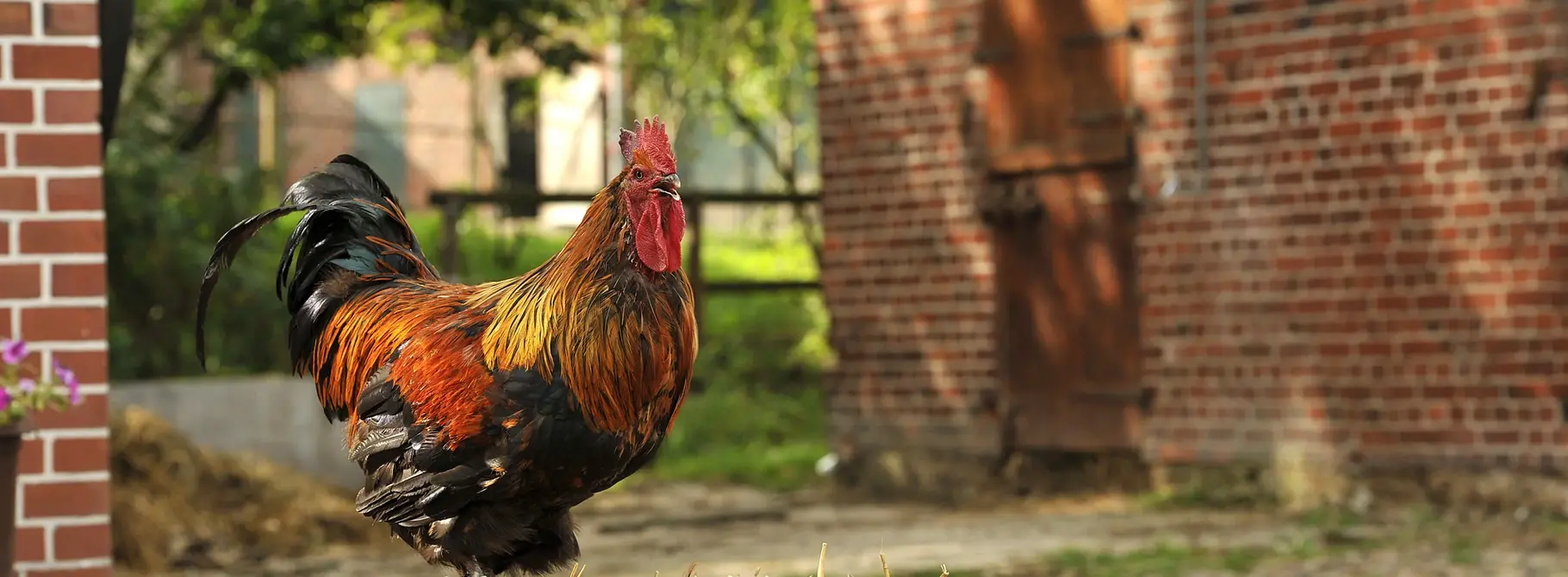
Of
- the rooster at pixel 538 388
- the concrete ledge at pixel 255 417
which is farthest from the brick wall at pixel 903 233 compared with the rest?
the rooster at pixel 538 388

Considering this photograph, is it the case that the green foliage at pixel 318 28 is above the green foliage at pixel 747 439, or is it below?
above

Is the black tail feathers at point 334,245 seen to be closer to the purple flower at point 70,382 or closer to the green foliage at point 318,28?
the purple flower at point 70,382

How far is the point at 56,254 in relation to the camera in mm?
5062

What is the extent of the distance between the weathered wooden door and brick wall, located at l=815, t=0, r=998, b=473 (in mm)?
167

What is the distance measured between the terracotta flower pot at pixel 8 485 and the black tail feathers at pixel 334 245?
0.52m

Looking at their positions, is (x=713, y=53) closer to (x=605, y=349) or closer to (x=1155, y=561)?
(x=1155, y=561)

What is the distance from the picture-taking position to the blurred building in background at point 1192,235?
817 cm

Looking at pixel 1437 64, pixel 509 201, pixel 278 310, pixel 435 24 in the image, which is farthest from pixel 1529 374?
pixel 435 24

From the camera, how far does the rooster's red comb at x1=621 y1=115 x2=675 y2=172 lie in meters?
3.73

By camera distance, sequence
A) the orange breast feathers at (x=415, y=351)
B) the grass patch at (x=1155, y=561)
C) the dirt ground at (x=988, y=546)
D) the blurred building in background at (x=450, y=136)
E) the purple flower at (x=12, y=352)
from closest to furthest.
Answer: the orange breast feathers at (x=415, y=351)
the purple flower at (x=12, y=352)
the grass patch at (x=1155, y=561)
the dirt ground at (x=988, y=546)
the blurred building in background at (x=450, y=136)

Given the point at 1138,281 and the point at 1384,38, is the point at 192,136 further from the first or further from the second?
the point at 1384,38


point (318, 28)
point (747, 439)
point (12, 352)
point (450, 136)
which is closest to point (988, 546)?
point (12, 352)

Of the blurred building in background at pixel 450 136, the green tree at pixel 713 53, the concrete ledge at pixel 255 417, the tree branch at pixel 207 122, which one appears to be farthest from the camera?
the blurred building in background at pixel 450 136

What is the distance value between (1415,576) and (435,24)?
31.4 ft
